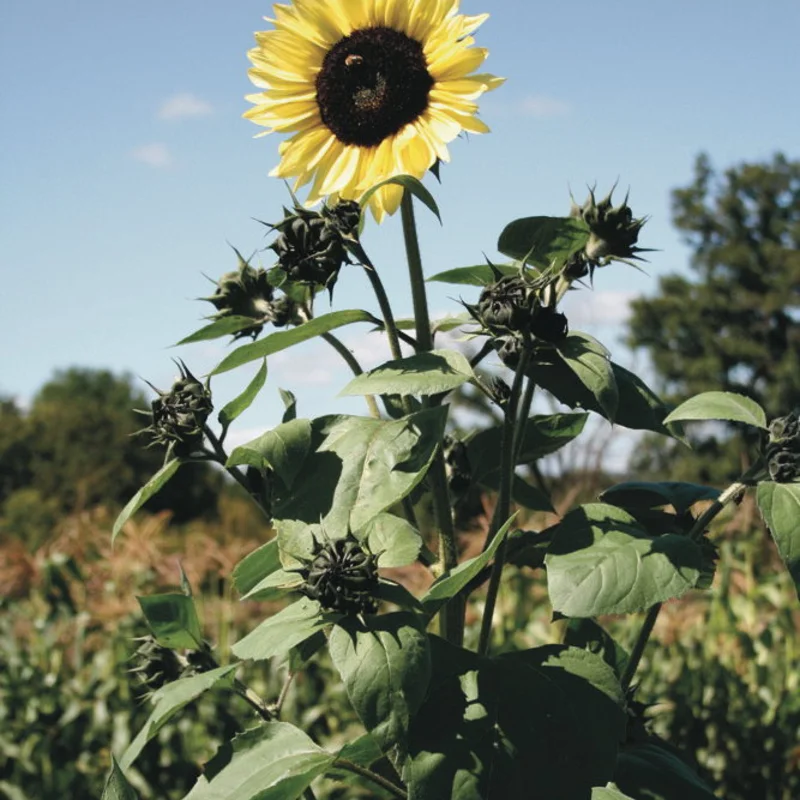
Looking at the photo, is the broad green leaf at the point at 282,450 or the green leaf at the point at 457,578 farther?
the broad green leaf at the point at 282,450

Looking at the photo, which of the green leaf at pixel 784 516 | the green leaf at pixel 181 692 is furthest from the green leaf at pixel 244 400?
the green leaf at pixel 784 516

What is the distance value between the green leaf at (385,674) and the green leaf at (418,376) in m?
0.28

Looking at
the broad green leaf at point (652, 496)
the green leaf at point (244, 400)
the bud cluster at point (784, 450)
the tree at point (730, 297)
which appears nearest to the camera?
the bud cluster at point (784, 450)

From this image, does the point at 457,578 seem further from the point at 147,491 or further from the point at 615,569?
the point at 147,491

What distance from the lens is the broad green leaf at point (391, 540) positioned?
Answer: 1.35 m

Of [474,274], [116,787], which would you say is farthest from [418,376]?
[116,787]

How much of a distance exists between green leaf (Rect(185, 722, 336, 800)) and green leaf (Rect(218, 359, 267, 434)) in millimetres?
438

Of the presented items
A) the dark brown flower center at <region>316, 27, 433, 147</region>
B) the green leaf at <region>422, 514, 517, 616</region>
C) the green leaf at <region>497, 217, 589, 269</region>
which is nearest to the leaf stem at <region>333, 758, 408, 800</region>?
the green leaf at <region>422, 514, 517, 616</region>

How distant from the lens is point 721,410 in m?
1.49

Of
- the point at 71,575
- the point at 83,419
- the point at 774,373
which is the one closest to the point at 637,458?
A: the point at 774,373

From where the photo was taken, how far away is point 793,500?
1.42 metres

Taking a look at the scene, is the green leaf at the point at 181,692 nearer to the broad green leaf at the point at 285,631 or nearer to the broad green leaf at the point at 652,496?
the broad green leaf at the point at 285,631

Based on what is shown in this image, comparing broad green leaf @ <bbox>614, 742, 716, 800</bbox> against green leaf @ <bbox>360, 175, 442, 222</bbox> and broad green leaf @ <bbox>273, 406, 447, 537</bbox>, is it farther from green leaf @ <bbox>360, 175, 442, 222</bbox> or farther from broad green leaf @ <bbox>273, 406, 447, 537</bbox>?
green leaf @ <bbox>360, 175, 442, 222</bbox>

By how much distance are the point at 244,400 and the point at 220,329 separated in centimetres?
11
